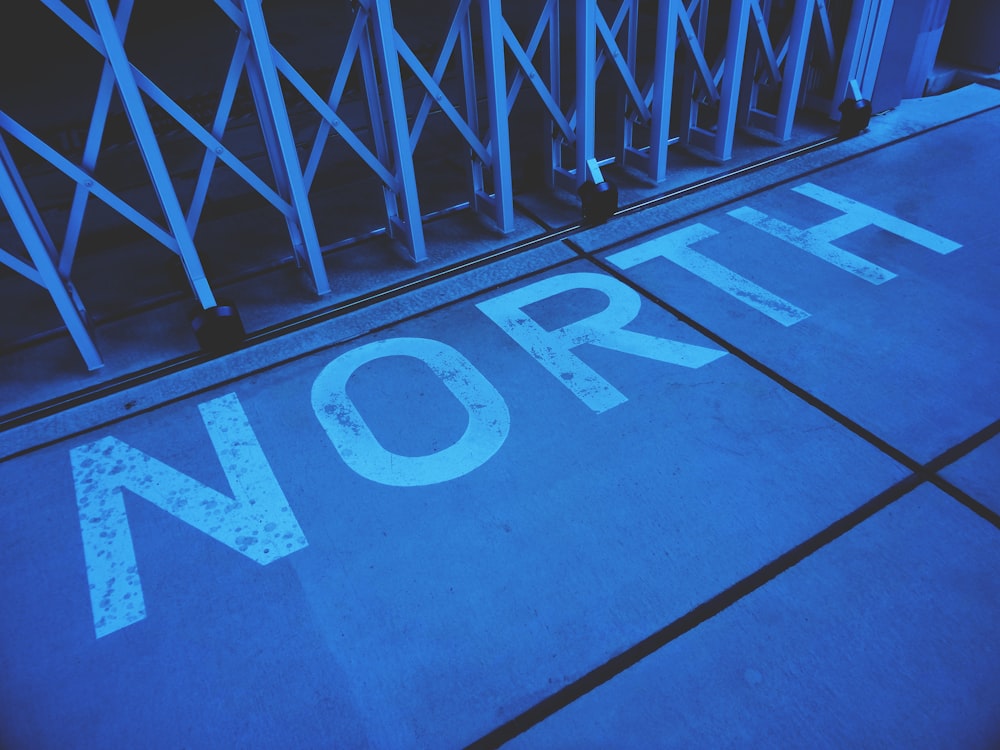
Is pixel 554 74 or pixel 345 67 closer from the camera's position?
pixel 345 67

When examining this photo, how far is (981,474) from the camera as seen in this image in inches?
87.6

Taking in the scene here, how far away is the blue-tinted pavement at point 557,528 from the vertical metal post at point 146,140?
0.47 metres

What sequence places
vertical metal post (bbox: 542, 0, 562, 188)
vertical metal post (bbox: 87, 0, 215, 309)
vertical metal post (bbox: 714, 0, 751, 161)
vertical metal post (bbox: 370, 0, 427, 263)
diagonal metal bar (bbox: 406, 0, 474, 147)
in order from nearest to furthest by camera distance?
vertical metal post (bbox: 87, 0, 215, 309) < vertical metal post (bbox: 370, 0, 427, 263) < diagonal metal bar (bbox: 406, 0, 474, 147) < vertical metal post (bbox: 542, 0, 562, 188) < vertical metal post (bbox: 714, 0, 751, 161)

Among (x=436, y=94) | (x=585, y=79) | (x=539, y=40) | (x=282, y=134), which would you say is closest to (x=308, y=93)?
(x=282, y=134)

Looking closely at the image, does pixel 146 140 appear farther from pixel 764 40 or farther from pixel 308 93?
pixel 764 40

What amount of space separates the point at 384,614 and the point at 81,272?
274 cm

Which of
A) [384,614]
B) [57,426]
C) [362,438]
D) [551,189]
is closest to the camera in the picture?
[384,614]

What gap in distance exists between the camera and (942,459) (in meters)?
2.29

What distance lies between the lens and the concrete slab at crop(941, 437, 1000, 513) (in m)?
2.15

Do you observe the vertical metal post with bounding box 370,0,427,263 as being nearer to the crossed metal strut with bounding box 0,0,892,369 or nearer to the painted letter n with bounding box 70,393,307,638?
the crossed metal strut with bounding box 0,0,892,369

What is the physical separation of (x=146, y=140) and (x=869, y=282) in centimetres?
295

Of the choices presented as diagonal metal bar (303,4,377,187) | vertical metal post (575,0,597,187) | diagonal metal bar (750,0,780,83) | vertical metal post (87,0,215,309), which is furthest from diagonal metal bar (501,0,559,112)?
vertical metal post (87,0,215,309)

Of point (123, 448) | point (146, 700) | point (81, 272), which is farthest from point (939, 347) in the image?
point (81, 272)

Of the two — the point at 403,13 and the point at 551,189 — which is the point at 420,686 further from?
the point at 403,13
